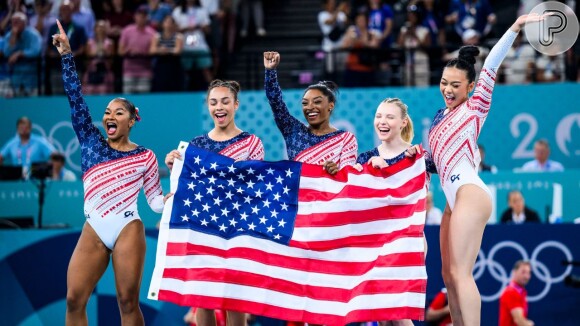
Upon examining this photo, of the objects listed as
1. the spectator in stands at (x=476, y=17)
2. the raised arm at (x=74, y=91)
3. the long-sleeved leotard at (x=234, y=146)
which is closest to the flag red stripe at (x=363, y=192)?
the long-sleeved leotard at (x=234, y=146)

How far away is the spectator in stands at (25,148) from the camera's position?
13750 millimetres

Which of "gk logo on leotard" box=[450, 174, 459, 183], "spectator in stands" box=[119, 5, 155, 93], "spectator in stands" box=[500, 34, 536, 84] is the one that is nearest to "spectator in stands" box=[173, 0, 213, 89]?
"spectator in stands" box=[119, 5, 155, 93]

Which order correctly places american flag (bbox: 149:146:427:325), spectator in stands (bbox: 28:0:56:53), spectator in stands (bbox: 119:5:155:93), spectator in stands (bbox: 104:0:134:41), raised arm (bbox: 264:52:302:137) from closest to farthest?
american flag (bbox: 149:146:427:325) < raised arm (bbox: 264:52:302:137) < spectator in stands (bbox: 119:5:155:93) < spectator in stands (bbox: 28:0:56:53) < spectator in stands (bbox: 104:0:134:41)

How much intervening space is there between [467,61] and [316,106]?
1.18 metres

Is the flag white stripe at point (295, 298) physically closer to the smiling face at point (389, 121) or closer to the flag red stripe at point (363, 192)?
the flag red stripe at point (363, 192)

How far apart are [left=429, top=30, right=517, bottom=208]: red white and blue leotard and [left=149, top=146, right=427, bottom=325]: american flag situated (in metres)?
0.19

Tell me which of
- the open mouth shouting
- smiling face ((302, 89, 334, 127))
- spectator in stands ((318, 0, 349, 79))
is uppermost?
spectator in stands ((318, 0, 349, 79))

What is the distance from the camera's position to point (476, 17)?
1457cm

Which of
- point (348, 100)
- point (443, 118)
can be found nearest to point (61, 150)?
point (348, 100)

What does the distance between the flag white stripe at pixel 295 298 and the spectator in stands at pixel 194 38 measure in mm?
6807

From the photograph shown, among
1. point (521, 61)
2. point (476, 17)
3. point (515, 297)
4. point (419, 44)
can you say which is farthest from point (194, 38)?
point (515, 297)

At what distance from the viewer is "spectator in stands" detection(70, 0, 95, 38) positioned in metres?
15.1

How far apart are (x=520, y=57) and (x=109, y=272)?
6126 mm

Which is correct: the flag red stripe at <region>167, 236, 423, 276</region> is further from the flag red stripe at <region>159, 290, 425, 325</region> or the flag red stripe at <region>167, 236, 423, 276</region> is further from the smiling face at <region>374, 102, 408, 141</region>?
the smiling face at <region>374, 102, 408, 141</region>
